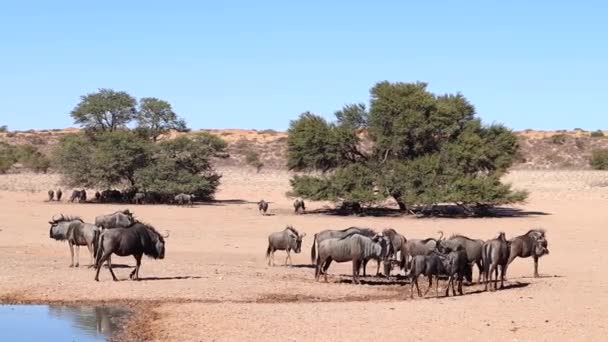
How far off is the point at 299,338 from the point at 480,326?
3.28 metres

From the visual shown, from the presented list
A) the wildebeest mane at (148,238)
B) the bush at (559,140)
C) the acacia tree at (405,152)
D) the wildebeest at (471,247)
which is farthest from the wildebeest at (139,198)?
the bush at (559,140)

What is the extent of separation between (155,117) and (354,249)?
40.0 m

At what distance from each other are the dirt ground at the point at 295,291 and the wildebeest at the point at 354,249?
0.59 meters

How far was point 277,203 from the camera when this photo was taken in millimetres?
54938

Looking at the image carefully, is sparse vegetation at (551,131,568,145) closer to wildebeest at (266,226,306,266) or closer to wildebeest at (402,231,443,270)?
wildebeest at (266,226,306,266)

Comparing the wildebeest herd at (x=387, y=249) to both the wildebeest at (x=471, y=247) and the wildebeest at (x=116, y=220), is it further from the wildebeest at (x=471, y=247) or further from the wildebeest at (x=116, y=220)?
the wildebeest at (x=116, y=220)

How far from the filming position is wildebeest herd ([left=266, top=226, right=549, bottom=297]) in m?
19.7

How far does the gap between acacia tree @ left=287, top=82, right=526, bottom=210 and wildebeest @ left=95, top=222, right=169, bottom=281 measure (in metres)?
24.4

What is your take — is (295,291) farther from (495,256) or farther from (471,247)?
(495,256)

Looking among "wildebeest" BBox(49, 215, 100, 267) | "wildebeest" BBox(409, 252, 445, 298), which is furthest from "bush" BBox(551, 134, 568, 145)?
"wildebeest" BBox(409, 252, 445, 298)

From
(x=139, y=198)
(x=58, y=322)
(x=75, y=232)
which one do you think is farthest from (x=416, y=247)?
(x=139, y=198)

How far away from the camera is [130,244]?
2131 cm

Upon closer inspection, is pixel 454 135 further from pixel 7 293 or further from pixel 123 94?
pixel 7 293

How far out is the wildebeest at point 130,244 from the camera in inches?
830
